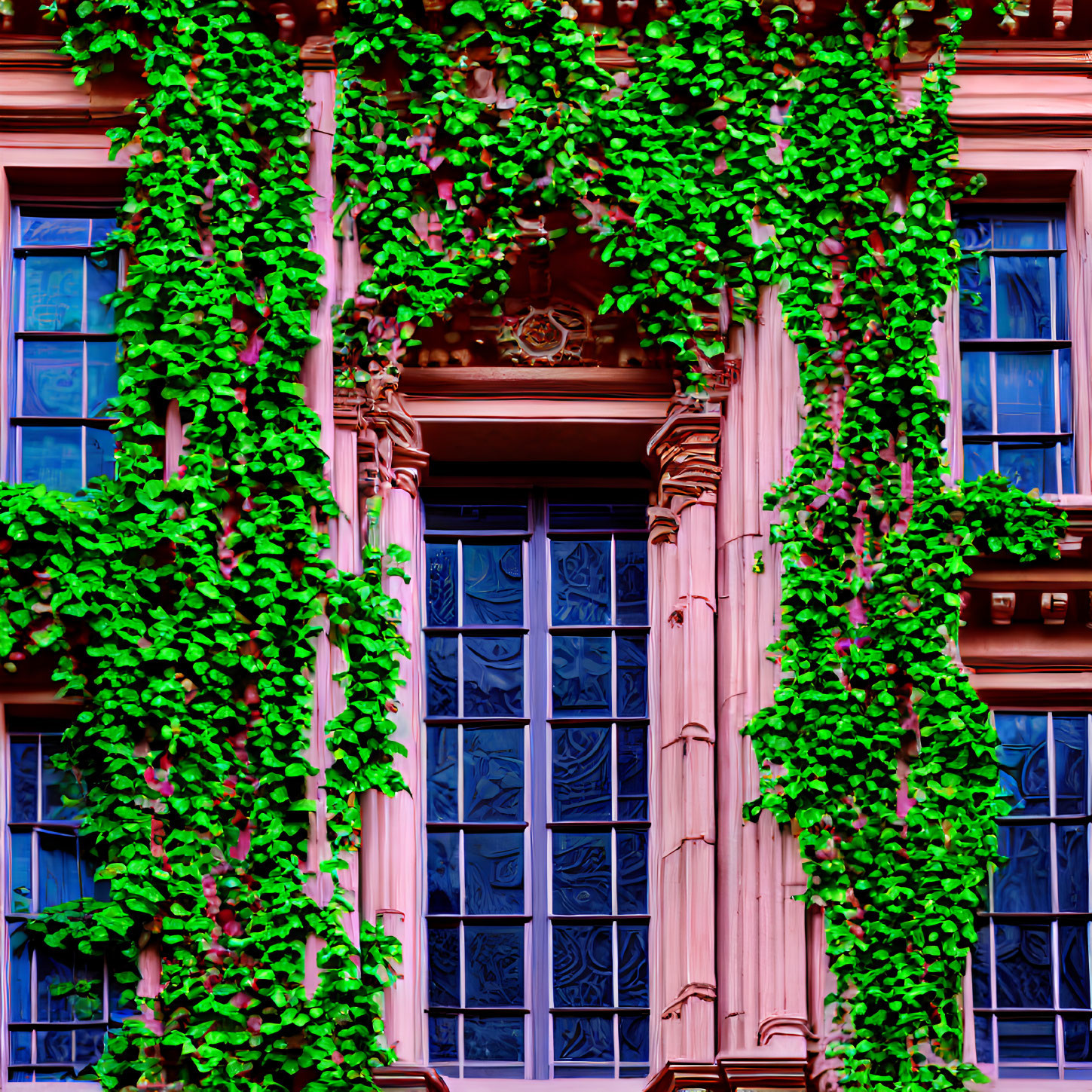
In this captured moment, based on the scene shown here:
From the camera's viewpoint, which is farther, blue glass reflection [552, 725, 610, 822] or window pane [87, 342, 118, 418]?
window pane [87, 342, 118, 418]

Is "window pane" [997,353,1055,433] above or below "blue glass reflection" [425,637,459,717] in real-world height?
above

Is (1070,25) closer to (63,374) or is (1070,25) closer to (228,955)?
(63,374)

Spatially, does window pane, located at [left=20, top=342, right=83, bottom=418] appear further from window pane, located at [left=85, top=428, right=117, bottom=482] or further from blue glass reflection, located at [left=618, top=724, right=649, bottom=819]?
blue glass reflection, located at [left=618, top=724, right=649, bottom=819]

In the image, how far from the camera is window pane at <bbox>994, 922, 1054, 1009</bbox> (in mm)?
15203

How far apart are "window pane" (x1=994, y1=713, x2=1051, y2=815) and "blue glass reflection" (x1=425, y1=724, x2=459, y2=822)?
3.80 m

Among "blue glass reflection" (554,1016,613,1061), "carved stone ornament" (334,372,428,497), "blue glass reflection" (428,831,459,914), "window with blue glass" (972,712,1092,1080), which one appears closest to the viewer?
"window with blue glass" (972,712,1092,1080)

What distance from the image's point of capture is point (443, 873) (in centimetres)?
1559

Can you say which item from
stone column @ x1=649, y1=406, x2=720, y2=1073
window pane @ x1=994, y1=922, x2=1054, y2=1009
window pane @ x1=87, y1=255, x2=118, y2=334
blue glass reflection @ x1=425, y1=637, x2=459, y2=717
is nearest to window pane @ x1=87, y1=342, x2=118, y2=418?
window pane @ x1=87, y1=255, x2=118, y2=334

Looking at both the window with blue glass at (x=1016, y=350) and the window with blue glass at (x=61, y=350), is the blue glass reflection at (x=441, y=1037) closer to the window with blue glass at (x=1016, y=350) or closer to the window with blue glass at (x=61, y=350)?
the window with blue glass at (x=61, y=350)

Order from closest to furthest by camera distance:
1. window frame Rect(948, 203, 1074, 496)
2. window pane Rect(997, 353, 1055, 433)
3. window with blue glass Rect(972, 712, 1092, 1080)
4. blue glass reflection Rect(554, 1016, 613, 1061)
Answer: window with blue glass Rect(972, 712, 1092, 1080) → blue glass reflection Rect(554, 1016, 613, 1061) → window frame Rect(948, 203, 1074, 496) → window pane Rect(997, 353, 1055, 433)

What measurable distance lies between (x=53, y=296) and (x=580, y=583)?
174 inches

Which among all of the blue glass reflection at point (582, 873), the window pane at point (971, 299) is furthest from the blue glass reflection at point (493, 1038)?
the window pane at point (971, 299)

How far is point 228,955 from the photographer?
14445mm

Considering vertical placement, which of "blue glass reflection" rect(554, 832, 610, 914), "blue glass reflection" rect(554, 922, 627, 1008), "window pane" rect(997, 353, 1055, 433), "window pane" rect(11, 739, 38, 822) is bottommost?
"blue glass reflection" rect(554, 922, 627, 1008)
